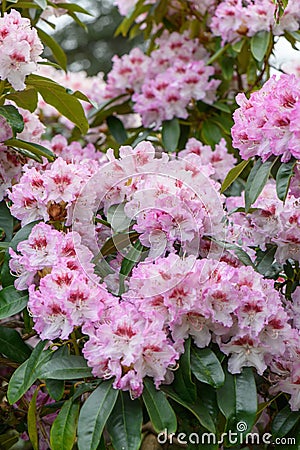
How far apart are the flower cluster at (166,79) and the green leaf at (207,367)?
3.24 ft

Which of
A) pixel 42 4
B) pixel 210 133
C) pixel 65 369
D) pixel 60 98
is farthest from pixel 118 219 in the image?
pixel 210 133

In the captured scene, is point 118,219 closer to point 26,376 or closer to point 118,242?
point 118,242

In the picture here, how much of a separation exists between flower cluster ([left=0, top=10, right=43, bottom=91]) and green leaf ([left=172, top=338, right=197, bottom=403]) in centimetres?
61

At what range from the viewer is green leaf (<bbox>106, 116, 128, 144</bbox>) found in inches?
90.5

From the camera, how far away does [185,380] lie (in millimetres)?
1175

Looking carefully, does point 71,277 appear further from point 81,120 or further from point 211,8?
point 211,8

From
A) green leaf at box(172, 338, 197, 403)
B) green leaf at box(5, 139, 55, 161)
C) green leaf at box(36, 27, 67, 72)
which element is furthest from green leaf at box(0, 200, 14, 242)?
green leaf at box(36, 27, 67, 72)

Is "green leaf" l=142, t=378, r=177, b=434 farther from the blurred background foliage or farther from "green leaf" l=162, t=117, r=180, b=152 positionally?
the blurred background foliage

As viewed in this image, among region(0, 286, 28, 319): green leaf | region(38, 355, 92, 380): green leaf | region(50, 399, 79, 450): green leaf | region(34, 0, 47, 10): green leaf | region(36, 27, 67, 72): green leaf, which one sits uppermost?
region(34, 0, 47, 10): green leaf

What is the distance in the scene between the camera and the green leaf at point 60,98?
1.55m

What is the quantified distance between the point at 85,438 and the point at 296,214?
0.56 m

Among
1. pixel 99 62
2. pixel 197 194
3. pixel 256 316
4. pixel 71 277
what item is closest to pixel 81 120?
pixel 197 194

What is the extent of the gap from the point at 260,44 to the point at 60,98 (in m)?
0.59

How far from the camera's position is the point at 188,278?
119 centimetres
